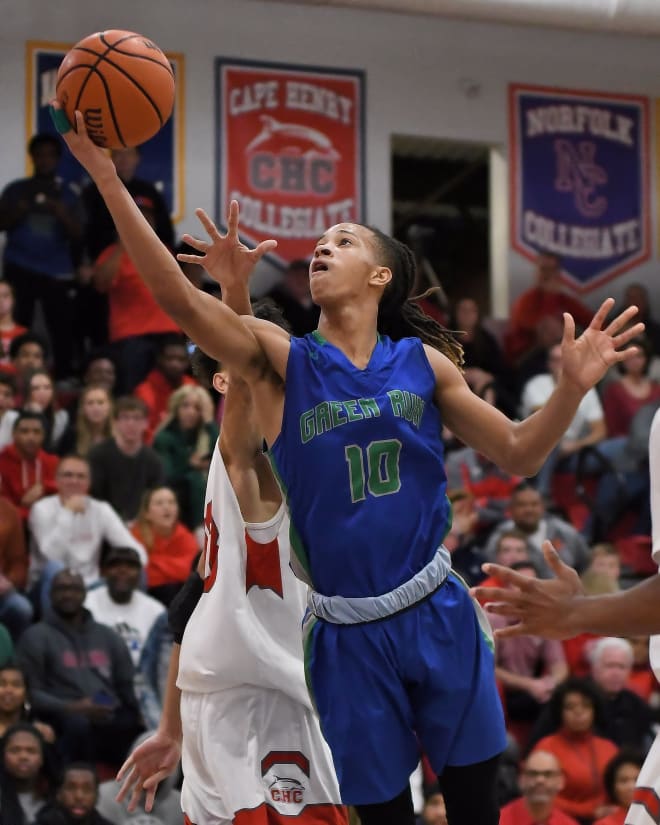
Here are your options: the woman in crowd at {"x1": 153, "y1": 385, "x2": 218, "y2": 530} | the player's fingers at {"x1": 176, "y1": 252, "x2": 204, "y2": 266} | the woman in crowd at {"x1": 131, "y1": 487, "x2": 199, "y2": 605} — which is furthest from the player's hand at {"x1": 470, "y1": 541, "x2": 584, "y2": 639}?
the woman in crowd at {"x1": 153, "y1": 385, "x2": 218, "y2": 530}

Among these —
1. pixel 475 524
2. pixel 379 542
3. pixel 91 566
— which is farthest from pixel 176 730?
pixel 475 524

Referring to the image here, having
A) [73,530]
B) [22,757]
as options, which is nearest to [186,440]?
[73,530]

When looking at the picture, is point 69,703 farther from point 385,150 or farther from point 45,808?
point 385,150

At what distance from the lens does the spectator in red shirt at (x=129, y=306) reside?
10.5 meters

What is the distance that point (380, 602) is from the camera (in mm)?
3574

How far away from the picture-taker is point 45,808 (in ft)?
21.9

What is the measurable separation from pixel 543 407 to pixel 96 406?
5915 millimetres

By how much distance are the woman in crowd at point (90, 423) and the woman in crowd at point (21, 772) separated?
2.62 m

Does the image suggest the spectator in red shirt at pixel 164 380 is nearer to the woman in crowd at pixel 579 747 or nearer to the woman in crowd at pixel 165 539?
the woman in crowd at pixel 165 539

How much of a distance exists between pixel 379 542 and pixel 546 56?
417 inches

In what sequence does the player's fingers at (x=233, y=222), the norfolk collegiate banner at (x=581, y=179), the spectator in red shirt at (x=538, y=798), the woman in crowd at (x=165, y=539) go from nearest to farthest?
the player's fingers at (x=233, y=222) < the spectator in red shirt at (x=538, y=798) < the woman in crowd at (x=165, y=539) < the norfolk collegiate banner at (x=581, y=179)

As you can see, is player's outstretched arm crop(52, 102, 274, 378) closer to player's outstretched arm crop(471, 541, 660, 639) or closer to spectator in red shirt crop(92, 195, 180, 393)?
player's outstretched arm crop(471, 541, 660, 639)

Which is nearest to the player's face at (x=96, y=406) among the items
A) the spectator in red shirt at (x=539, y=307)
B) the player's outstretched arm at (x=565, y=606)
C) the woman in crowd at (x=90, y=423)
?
the woman in crowd at (x=90, y=423)

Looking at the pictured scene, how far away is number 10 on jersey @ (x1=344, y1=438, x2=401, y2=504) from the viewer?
11.8 ft
